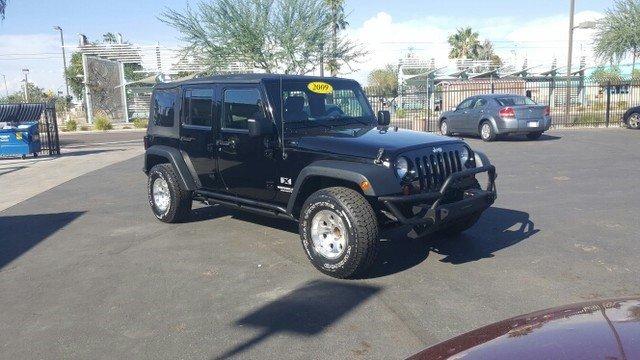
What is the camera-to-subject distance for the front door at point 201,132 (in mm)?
6387

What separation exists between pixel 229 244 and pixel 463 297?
287 cm

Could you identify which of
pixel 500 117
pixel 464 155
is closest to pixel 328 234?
pixel 464 155

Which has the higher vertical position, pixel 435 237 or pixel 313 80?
pixel 313 80

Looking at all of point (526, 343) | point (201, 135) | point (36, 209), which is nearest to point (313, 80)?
point (201, 135)

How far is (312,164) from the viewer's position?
17.0 feet

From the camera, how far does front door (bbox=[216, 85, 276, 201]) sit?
227 inches

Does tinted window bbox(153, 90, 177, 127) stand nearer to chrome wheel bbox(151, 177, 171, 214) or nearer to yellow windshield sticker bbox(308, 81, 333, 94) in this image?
chrome wheel bbox(151, 177, 171, 214)

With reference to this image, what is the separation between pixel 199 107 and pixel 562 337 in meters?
5.40

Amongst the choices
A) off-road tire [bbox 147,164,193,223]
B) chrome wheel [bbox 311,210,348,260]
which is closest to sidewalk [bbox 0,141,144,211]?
off-road tire [bbox 147,164,193,223]

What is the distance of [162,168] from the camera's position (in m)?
7.12

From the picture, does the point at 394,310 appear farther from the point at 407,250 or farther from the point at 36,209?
the point at 36,209

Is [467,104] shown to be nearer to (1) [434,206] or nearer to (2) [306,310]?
(1) [434,206]

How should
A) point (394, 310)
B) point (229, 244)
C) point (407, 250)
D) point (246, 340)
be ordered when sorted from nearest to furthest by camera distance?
point (246, 340), point (394, 310), point (407, 250), point (229, 244)

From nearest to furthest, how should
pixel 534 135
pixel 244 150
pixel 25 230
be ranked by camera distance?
pixel 244 150 < pixel 25 230 < pixel 534 135
